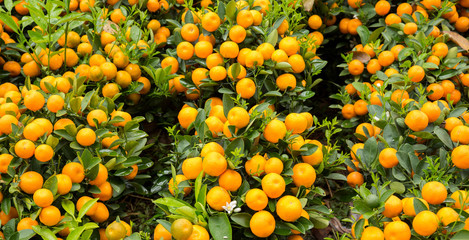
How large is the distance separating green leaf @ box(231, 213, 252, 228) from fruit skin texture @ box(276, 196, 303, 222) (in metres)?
0.13

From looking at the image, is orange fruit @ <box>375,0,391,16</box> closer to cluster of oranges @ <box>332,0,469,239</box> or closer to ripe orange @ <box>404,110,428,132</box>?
cluster of oranges @ <box>332,0,469,239</box>

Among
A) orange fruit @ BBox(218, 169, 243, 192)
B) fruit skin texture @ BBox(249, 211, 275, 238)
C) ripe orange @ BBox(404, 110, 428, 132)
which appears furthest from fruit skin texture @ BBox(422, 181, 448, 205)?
orange fruit @ BBox(218, 169, 243, 192)

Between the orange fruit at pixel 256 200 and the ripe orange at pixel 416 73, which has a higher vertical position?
the ripe orange at pixel 416 73

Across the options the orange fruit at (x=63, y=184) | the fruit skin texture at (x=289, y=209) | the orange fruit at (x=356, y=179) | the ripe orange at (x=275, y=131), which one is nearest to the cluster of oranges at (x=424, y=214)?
the fruit skin texture at (x=289, y=209)

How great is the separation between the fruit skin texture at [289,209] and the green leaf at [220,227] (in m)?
0.22

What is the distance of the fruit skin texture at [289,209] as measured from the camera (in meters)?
1.62

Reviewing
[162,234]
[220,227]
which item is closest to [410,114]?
[220,227]

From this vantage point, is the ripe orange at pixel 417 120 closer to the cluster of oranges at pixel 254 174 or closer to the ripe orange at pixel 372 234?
the cluster of oranges at pixel 254 174

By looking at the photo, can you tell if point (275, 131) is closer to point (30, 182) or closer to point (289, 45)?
point (289, 45)

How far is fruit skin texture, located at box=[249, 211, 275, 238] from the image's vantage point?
160 centimetres

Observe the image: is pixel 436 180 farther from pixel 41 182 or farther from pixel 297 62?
pixel 41 182

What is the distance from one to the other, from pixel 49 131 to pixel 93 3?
3.75ft

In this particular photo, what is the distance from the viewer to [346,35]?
3.12 m

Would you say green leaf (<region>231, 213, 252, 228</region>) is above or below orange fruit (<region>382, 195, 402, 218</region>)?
below
